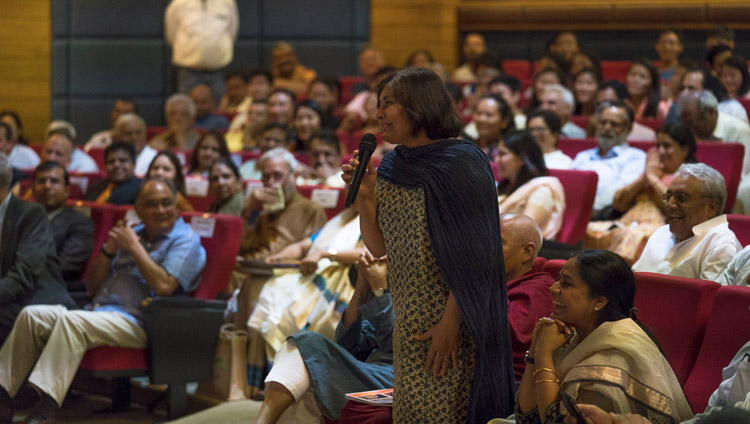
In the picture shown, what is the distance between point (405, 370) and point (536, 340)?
0.30 meters

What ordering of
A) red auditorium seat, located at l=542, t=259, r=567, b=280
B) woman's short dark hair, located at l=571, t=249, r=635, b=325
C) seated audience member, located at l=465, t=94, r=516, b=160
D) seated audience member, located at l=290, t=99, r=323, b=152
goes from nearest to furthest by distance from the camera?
woman's short dark hair, located at l=571, t=249, r=635, b=325, red auditorium seat, located at l=542, t=259, r=567, b=280, seated audience member, located at l=465, t=94, r=516, b=160, seated audience member, located at l=290, t=99, r=323, b=152

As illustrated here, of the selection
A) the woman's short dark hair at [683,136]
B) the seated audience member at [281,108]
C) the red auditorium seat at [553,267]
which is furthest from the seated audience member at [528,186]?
the seated audience member at [281,108]

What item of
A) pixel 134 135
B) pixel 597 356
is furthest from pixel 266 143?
pixel 597 356

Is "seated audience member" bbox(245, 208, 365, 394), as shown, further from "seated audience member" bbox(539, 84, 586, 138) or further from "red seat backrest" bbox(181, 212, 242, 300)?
"seated audience member" bbox(539, 84, 586, 138)

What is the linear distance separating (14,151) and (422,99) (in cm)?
506

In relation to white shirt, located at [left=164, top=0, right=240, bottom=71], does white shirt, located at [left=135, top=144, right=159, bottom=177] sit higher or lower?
lower

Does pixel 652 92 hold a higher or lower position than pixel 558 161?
higher

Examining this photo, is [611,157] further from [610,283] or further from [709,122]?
[610,283]

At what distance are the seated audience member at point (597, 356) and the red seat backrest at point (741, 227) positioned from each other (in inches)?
42.6

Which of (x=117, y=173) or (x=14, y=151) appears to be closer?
(x=117, y=173)

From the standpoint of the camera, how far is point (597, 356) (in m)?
2.05

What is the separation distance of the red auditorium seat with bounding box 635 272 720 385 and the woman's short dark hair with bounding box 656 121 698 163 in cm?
177

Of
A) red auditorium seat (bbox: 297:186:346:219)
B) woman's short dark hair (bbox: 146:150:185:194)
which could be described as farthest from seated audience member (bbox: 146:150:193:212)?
red auditorium seat (bbox: 297:186:346:219)

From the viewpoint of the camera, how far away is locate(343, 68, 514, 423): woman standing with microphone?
2105mm
